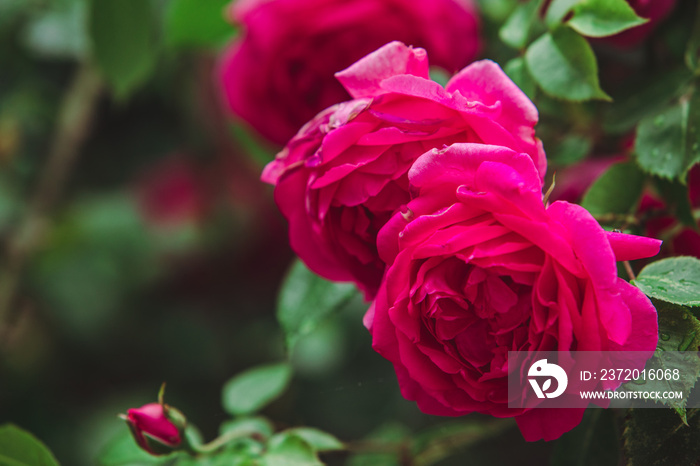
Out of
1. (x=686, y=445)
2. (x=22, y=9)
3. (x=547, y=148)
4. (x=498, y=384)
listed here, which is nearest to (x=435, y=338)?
(x=498, y=384)

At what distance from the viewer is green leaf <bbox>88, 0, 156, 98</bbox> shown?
0.56 m

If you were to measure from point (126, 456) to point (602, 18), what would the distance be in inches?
18.0

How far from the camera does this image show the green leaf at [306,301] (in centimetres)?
42

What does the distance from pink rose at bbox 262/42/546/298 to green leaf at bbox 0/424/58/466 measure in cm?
24

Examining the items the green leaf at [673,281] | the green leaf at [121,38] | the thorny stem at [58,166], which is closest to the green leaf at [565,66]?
the green leaf at [673,281]

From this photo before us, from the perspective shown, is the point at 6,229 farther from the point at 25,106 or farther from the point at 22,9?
the point at 22,9

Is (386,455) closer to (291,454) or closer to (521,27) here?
(291,454)

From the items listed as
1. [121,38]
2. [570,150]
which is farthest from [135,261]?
[570,150]

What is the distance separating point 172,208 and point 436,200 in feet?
2.86

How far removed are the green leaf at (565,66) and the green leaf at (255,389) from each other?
1.08 ft

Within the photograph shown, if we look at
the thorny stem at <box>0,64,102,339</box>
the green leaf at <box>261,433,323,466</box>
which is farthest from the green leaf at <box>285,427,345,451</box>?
the thorny stem at <box>0,64,102,339</box>

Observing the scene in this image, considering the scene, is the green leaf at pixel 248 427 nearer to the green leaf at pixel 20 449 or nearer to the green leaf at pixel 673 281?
the green leaf at pixel 20 449

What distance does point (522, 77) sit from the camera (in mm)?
380

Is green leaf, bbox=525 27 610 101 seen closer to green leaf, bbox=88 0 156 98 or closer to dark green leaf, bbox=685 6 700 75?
dark green leaf, bbox=685 6 700 75
